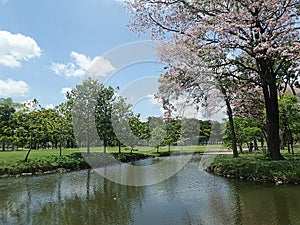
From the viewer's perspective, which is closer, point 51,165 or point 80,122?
point 51,165

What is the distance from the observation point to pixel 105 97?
2150cm

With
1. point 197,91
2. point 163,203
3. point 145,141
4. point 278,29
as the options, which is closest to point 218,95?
point 197,91

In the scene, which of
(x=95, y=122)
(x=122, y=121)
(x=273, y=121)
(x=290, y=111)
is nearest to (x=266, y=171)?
(x=273, y=121)

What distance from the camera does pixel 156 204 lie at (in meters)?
7.28

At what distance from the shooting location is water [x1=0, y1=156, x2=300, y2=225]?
19.2 feet

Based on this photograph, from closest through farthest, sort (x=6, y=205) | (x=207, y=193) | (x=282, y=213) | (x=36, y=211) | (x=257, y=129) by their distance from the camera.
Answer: (x=282, y=213) → (x=36, y=211) → (x=6, y=205) → (x=207, y=193) → (x=257, y=129)

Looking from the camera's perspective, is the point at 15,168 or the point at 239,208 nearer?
the point at 239,208

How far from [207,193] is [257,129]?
412 inches

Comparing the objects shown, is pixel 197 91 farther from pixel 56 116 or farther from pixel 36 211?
pixel 56 116

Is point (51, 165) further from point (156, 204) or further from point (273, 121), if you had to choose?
point (273, 121)

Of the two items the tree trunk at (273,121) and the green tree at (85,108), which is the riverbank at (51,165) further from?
the tree trunk at (273,121)

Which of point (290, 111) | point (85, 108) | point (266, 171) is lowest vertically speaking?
point (266, 171)

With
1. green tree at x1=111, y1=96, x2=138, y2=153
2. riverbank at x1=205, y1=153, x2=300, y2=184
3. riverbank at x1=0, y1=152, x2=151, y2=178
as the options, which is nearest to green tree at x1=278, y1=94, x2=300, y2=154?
riverbank at x1=205, y1=153, x2=300, y2=184

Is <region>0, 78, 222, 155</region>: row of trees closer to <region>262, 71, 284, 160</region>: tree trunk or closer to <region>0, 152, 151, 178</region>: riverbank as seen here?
<region>0, 152, 151, 178</region>: riverbank
